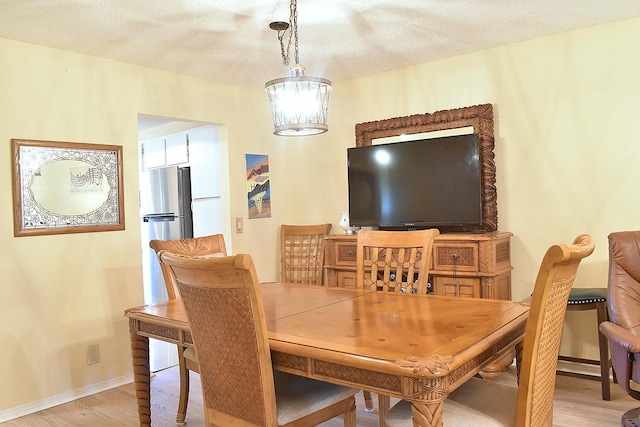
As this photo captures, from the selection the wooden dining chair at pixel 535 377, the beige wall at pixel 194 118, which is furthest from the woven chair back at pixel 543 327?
the beige wall at pixel 194 118

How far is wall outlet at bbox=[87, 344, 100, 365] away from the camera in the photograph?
340 cm

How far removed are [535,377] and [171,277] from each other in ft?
6.36

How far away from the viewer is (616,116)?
127 inches

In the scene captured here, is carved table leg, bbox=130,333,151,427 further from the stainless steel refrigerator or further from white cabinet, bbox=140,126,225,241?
the stainless steel refrigerator

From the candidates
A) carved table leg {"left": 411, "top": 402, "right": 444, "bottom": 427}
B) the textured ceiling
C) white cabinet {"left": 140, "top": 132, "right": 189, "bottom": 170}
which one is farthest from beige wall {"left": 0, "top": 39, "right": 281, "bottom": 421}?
carved table leg {"left": 411, "top": 402, "right": 444, "bottom": 427}

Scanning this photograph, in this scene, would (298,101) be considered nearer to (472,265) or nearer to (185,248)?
(185,248)

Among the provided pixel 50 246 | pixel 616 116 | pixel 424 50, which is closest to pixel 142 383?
pixel 50 246

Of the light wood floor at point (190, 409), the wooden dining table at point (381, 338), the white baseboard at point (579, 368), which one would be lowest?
the light wood floor at point (190, 409)

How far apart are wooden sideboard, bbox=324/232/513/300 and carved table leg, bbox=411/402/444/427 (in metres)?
2.12

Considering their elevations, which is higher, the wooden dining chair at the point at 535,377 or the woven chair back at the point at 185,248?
the woven chair back at the point at 185,248

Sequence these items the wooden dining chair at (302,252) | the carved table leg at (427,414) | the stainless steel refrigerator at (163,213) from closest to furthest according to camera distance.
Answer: the carved table leg at (427,414), the wooden dining chair at (302,252), the stainless steel refrigerator at (163,213)

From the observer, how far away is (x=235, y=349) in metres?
1.61

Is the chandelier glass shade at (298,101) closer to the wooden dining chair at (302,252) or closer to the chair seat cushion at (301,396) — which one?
the chair seat cushion at (301,396)

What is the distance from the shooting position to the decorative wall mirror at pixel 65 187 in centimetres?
313
